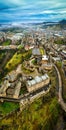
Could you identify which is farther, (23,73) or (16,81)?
(23,73)

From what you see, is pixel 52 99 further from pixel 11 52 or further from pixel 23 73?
pixel 11 52

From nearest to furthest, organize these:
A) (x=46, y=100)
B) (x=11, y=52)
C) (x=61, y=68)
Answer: (x=46, y=100) → (x=61, y=68) → (x=11, y=52)

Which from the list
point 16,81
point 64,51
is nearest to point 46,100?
point 16,81

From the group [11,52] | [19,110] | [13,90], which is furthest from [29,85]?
[11,52]

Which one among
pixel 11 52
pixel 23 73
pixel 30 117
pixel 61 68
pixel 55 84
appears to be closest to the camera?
pixel 30 117

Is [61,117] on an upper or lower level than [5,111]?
lower

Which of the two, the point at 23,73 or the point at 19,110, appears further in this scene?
the point at 23,73

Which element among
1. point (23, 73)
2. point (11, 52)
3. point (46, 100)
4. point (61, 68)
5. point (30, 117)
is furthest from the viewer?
point (11, 52)

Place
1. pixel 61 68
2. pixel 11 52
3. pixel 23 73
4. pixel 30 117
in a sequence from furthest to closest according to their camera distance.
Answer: pixel 11 52 < pixel 61 68 < pixel 23 73 < pixel 30 117

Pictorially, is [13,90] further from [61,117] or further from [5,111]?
[61,117]
